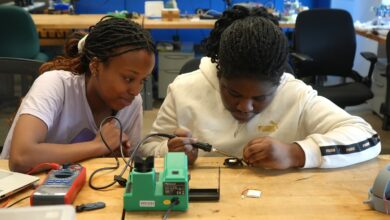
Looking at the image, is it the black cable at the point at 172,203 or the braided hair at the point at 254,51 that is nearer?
the black cable at the point at 172,203

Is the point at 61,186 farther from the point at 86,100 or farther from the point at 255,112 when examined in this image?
the point at 255,112

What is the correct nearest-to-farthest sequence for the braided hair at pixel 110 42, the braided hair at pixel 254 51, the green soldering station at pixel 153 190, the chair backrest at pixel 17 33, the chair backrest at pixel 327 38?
the green soldering station at pixel 153 190 → the braided hair at pixel 254 51 → the braided hair at pixel 110 42 → the chair backrest at pixel 17 33 → the chair backrest at pixel 327 38

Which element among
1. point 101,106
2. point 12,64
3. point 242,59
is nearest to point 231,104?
point 242,59

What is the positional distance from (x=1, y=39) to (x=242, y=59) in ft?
8.67

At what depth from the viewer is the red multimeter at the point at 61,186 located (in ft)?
3.35

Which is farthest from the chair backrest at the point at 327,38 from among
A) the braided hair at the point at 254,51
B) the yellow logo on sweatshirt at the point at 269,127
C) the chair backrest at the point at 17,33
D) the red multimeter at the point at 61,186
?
the red multimeter at the point at 61,186

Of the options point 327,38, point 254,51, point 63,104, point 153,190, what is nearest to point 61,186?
point 153,190

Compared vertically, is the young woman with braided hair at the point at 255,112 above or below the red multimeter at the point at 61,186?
above

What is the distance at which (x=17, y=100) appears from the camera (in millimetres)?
1774

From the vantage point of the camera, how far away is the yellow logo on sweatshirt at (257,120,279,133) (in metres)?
1.45

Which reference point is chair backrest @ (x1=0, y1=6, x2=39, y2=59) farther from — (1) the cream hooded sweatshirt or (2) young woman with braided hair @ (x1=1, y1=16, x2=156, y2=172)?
(1) the cream hooded sweatshirt

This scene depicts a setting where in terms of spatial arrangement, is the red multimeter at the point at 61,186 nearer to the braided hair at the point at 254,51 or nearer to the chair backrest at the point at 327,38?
the braided hair at the point at 254,51

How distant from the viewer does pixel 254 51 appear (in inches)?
49.3

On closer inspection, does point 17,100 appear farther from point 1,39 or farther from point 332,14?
point 332,14
